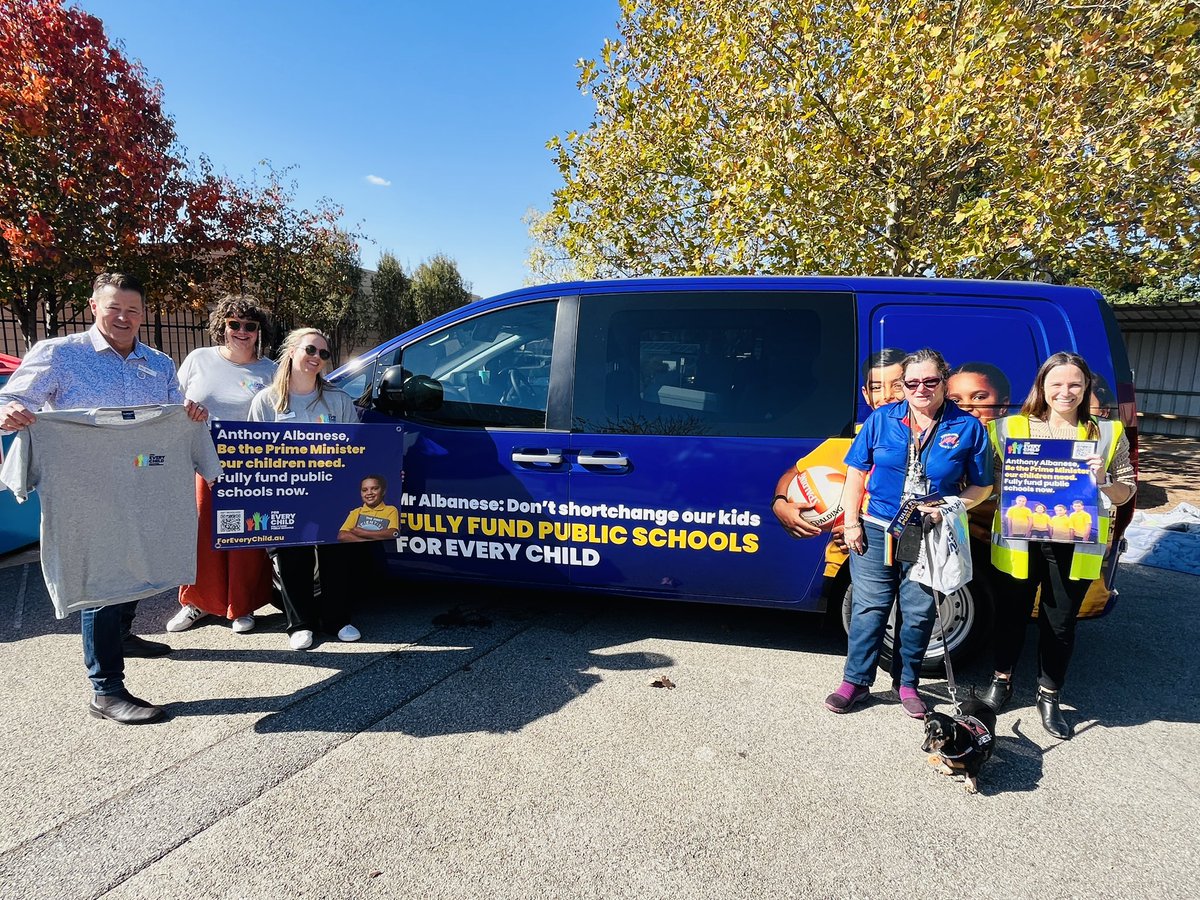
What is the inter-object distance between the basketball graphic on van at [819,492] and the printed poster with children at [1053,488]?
2.16 ft

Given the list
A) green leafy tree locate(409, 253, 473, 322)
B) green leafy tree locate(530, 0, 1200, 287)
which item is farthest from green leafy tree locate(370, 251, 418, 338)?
green leafy tree locate(530, 0, 1200, 287)

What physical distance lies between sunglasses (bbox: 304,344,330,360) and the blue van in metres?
0.32

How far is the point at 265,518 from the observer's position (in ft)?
9.89

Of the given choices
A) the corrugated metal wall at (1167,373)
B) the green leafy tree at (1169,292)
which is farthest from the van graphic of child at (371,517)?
the green leafy tree at (1169,292)

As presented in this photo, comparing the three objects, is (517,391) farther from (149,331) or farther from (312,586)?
(149,331)

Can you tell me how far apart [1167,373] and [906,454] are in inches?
579

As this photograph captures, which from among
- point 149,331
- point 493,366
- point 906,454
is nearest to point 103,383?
point 493,366

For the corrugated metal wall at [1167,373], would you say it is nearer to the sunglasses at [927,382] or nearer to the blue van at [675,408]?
the blue van at [675,408]

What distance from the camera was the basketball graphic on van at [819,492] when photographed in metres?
2.89

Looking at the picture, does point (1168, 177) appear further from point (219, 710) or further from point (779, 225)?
point (219, 710)

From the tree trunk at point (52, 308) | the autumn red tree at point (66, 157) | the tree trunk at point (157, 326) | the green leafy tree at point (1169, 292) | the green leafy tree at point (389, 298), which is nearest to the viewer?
the autumn red tree at point (66, 157)

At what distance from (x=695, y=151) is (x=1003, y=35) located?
12.2 feet

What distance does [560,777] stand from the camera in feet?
7.59

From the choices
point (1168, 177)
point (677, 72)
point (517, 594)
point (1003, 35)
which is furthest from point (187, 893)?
point (677, 72)
